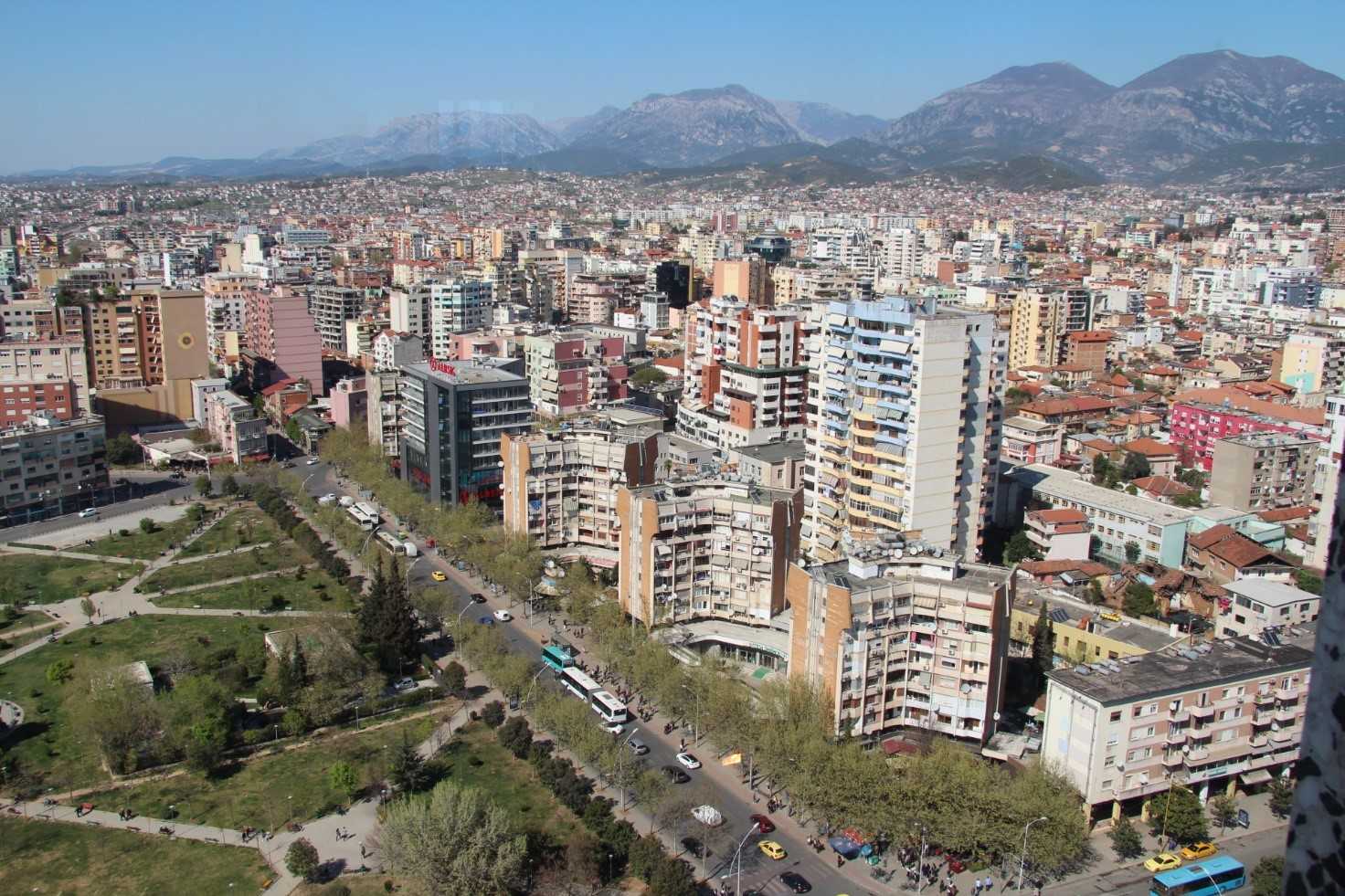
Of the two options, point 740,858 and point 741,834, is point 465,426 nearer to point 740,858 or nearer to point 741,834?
point 741,834

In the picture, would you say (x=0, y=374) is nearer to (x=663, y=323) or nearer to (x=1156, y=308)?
(x=663, y=323)

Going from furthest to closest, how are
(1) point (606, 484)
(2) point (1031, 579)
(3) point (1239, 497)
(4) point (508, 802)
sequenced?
1. (3) point (1239, 497)
2. (1) point (606, 484)
3. (2) point (1031, 579)
4. (4) point (508, 802)

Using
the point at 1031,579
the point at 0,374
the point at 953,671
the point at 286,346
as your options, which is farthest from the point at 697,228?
the point at 953,671

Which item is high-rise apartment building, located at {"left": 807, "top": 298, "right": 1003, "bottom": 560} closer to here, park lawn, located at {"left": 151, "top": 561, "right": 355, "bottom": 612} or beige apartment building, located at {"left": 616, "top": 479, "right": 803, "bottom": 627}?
beige apartment building, located at {"left": 616, "top": 479, "right": 803, "bottom": 627}

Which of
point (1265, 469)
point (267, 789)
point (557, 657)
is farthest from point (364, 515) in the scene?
point (1265, 469)

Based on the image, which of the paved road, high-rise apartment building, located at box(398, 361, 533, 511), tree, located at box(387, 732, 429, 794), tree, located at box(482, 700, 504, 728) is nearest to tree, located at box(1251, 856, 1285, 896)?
the paved road

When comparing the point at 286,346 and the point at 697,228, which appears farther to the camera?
the point at 697,228

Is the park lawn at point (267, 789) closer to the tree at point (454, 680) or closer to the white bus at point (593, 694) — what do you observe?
the tree at point (454, 680)
